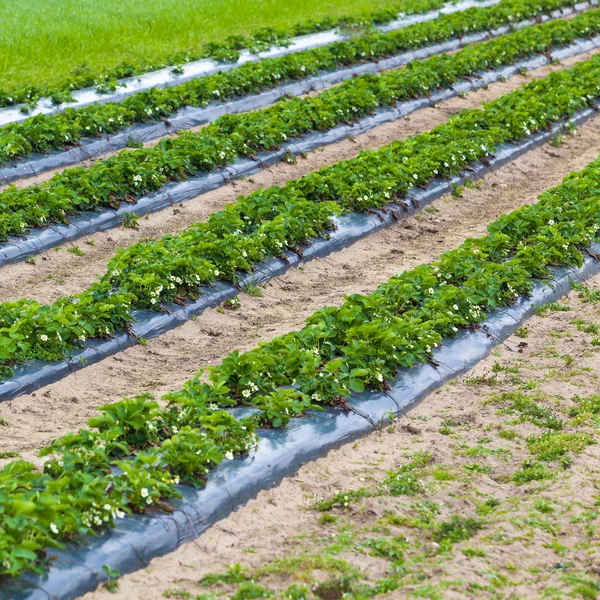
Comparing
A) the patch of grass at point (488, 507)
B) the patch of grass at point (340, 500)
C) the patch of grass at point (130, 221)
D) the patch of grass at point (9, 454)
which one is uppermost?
the patch of grass at point (130, 221)

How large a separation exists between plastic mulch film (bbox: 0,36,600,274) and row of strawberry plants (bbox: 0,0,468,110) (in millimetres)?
3052

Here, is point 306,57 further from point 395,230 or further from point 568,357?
point 568,357

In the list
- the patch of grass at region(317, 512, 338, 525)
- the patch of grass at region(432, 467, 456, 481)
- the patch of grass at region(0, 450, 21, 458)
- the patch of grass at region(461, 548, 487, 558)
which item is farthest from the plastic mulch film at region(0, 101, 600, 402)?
the patch of grass at region(461, 548, 487, 558)

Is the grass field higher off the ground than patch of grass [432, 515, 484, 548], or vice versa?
the grass field

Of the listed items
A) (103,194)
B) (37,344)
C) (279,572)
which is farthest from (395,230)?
(279,572)

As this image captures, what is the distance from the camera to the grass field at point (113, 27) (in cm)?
1516

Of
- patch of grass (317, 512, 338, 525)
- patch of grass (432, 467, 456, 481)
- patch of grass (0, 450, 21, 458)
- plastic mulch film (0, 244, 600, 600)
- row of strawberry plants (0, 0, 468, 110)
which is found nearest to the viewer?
plastic mulch film (0, 244, 600, 600)

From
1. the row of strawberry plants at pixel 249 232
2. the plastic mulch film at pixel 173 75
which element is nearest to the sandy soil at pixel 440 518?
the row of strawberry plants at pixel 249 232

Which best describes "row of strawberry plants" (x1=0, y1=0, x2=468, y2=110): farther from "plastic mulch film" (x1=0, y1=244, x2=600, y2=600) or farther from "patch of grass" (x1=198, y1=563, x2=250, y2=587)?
"patch of grass" (x1=198, y1=563, x2=250, y2=587)

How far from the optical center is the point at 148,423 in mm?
5738

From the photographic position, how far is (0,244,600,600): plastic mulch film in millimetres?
4719

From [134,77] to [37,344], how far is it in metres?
8.27

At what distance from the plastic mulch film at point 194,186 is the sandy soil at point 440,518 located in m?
4.44

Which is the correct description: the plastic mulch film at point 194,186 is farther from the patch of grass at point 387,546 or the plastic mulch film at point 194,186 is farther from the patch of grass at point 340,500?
the patch of grass at point 387,546
